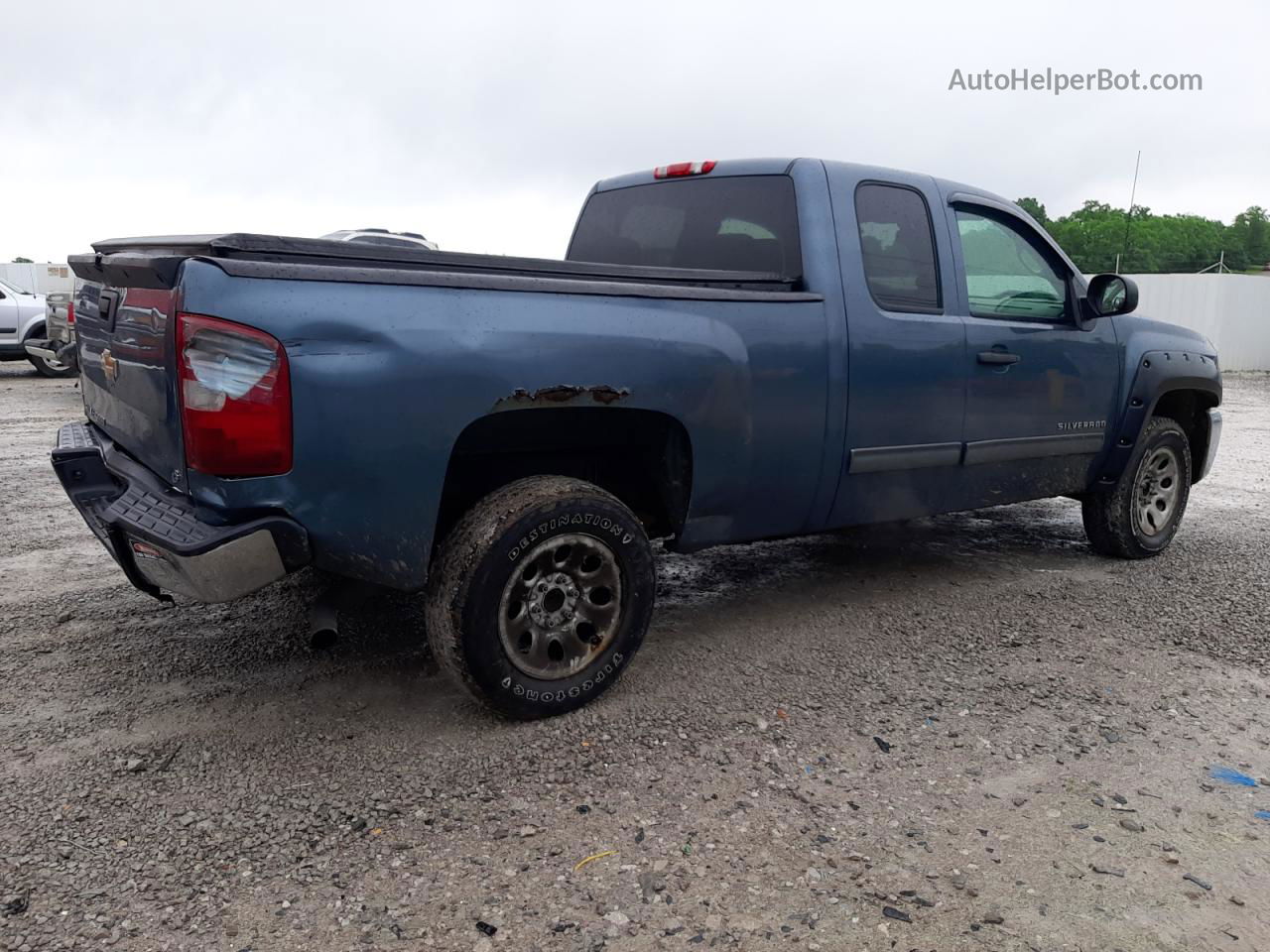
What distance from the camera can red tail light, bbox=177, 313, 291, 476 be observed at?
9.01 feet

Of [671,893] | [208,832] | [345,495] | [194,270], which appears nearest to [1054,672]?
[671,893]

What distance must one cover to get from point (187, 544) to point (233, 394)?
43 centimetres

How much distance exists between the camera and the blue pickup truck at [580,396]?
9.29 feet

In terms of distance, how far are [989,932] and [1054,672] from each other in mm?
1798

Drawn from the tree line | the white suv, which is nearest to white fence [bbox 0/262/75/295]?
the white suv

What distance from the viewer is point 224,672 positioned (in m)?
3.74

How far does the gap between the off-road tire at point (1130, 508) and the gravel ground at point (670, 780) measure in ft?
2.26

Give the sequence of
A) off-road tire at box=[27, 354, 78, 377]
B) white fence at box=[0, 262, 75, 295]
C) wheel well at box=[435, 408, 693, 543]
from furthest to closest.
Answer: white fence at box=[0, 262, 75, 295]
off-road tire at box=[27, 354, 78, 377]
wheel well at box=[435, 408, 693, 543]

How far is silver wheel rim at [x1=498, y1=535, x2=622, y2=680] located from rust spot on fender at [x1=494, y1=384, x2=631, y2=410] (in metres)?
0.44

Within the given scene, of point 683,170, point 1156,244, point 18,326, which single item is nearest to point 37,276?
point 18,326

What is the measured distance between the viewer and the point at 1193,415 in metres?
6.01

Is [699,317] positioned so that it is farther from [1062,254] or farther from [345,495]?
[1062,254]

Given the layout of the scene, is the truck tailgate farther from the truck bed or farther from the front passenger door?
the front passenger door

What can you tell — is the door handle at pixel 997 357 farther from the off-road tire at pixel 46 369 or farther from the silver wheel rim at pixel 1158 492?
the off-road tire at pixel 46 369
